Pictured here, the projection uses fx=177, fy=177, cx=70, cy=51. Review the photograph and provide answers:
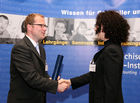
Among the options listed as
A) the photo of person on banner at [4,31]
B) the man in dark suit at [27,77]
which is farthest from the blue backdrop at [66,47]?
the man in dark suit at [27,77]

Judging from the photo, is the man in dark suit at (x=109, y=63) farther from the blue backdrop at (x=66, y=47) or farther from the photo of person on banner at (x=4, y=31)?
the photo of person on banner at (x=4, y=31)

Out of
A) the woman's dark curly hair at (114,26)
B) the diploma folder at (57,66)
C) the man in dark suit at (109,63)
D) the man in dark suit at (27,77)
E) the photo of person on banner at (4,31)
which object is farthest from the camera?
the photo of person on banner at (4,31)

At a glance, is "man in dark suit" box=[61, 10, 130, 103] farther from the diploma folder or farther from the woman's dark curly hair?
the diploma folder

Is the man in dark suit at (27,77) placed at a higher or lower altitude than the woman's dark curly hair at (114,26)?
lower

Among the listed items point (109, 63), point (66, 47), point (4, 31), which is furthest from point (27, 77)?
point (4, 31)

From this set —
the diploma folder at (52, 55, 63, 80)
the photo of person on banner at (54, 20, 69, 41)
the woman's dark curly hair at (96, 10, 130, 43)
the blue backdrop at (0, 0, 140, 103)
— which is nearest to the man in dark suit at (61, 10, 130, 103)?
the woman's dark curly hair at (96, 10, 130, 43)

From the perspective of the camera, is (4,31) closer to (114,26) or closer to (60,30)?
(60,30)

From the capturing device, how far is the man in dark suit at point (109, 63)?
68.0 inches

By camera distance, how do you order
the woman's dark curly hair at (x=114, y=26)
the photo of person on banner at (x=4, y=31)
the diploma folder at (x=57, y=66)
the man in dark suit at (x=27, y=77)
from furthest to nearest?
the photo of person on banner at (x=4, y=31) < the diploma folder at (x=57, y=66) < the man in dark suit at (x=27, y=77) < the woman's dark curly hair at (x=114, y=26)

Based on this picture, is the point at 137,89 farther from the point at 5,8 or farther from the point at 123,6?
the point at 5,8

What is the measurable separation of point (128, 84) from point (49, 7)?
205 centimetres

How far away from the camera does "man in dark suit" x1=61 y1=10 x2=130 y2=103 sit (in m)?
1.73

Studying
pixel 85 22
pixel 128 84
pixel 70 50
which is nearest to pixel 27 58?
pixel 70 50

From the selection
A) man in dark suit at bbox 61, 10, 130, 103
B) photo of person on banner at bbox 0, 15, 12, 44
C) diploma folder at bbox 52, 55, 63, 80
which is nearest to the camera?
man in dark suit at bbox 61, 10, 130, 103
